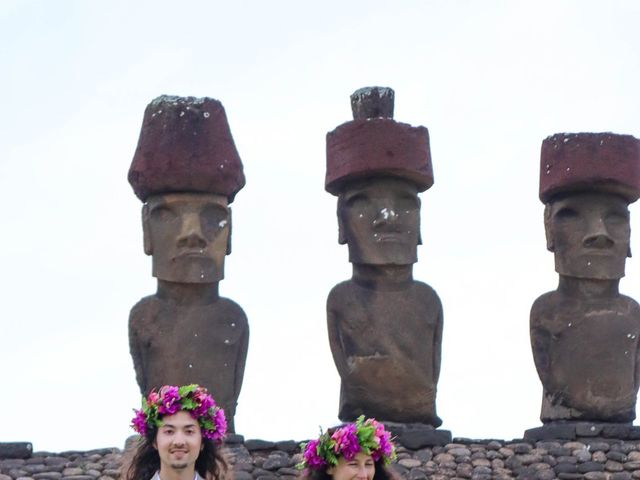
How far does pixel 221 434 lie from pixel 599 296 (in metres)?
7.79

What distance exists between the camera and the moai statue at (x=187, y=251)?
1631 cm

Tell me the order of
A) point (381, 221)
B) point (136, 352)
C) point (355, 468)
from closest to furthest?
point (355, 468), point (136, 352), point (381, 221)

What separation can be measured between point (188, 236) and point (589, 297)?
11.6 ft

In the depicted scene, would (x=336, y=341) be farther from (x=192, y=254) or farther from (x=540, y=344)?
(x=540, y=344)

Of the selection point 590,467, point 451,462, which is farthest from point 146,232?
point 590,467

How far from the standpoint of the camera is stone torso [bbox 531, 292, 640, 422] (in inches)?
673

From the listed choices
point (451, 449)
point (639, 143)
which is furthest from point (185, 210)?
point (639, 143)

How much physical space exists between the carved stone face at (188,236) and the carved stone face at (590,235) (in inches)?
114

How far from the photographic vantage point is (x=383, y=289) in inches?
667

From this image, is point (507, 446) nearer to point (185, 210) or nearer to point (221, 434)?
point (185, 210)

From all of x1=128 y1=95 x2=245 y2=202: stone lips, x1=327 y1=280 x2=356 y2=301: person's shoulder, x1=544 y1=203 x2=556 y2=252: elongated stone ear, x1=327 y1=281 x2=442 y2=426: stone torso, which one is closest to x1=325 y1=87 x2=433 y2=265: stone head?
x1=327 y1=280 x2=356 y2=301: person's shoulder

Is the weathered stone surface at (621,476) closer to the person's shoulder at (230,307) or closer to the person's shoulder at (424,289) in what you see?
the person's shoulder at (424,289)

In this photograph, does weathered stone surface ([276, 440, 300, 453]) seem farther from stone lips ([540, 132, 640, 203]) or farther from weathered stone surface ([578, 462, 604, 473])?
stone lips ([540, 132, 640, 203])

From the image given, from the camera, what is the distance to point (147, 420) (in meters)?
10.1
